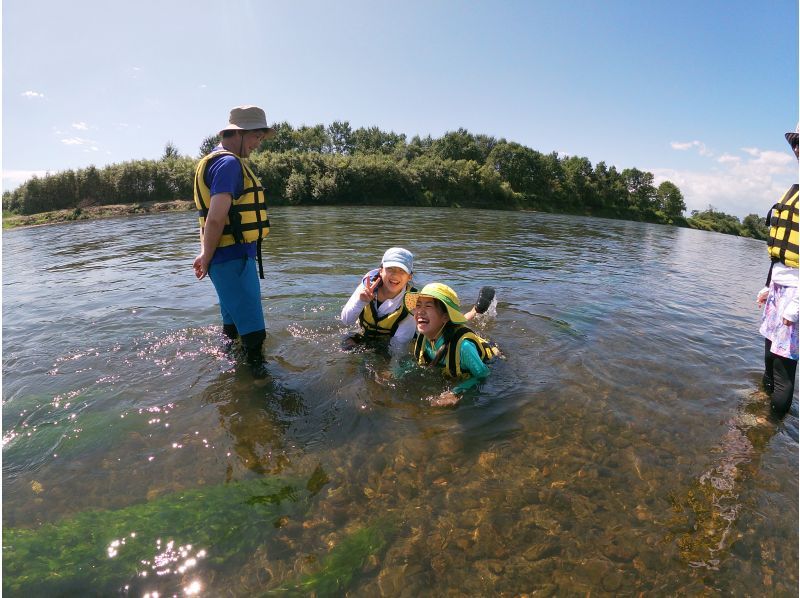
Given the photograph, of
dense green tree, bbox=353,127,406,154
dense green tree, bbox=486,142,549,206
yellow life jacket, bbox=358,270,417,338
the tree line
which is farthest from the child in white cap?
dense green tree, bbox=353,127,406,154

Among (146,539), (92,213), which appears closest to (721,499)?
(146,539)

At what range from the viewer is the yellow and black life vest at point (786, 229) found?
404cm

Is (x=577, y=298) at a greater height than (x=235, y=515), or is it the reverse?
(x=577, y=298)

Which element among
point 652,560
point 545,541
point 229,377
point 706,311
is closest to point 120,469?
point 229,377

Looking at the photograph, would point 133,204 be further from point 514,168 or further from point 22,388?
point 514,168

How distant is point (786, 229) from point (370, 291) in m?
4.52

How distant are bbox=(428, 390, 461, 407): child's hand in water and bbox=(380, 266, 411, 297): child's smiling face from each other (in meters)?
1.60

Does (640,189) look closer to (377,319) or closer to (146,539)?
(377,319)

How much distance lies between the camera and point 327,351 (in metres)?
6.33

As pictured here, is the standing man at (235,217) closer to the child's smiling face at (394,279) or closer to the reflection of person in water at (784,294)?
the child's smiling face at (394,279)

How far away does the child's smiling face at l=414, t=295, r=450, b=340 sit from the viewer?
16.2 ft

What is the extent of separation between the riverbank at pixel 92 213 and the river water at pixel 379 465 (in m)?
36.3

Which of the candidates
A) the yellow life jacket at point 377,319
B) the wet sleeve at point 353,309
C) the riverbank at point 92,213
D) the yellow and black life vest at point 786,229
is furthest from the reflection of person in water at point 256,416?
the riverbank at point 92,213

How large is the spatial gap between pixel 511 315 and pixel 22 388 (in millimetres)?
A: 7627
